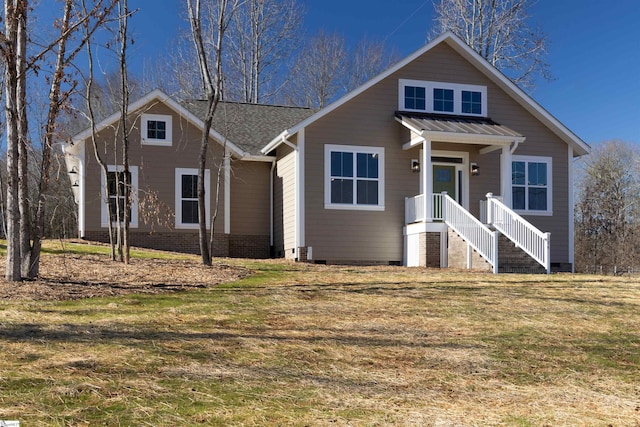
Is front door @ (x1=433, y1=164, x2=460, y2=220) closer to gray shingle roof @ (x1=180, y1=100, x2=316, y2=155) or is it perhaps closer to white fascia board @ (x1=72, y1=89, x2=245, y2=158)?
gray shingle roof @ (x1=180, y1=100, x2=316, y2=155)

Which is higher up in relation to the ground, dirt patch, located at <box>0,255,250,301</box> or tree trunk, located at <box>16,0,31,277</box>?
tree trunk, located at <box>16,0,31,277</box>

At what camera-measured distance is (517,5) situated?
92.1ft

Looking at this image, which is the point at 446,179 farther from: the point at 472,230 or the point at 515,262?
the point at 515,262

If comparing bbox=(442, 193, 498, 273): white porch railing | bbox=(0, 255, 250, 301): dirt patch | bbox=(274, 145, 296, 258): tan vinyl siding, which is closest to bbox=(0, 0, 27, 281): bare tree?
bbox=(0, 255, 250, 301): dirt patch

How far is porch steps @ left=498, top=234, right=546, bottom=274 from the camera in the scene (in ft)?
46.7

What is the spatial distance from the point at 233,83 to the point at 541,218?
1888cm

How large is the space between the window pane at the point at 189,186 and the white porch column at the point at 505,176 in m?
8.75

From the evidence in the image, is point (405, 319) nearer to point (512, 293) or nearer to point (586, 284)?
point (512, 293)

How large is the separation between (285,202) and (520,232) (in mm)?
6478

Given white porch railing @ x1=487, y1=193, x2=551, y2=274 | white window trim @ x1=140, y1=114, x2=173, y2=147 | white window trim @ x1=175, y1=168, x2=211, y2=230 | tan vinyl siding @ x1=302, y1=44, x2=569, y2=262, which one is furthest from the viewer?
white window trim @ x1=175, y1=168, x2=211, y2=230

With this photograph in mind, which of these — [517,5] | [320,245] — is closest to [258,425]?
[320,245]

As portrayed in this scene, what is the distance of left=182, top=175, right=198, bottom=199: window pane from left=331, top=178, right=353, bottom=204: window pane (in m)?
4.34

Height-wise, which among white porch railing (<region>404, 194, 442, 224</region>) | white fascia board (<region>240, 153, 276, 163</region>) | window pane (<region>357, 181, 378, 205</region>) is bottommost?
white porch railing (<region>404, 194, 442, 224</region>)

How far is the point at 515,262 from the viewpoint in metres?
14.4
